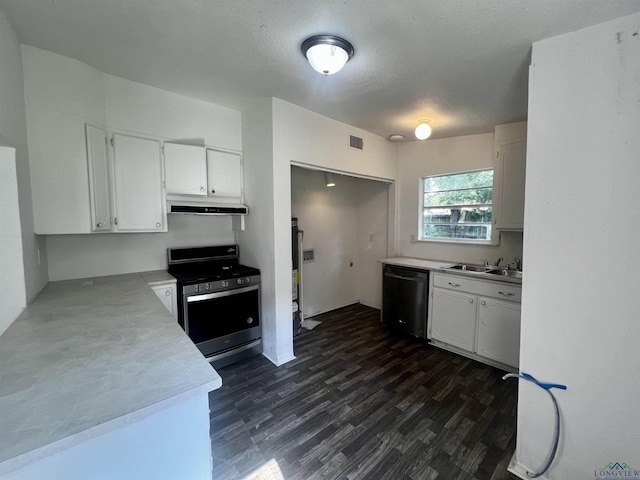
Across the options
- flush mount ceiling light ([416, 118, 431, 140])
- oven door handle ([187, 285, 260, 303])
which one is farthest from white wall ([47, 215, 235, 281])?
flush mount ceiling light ([416, 118, 431, 140])

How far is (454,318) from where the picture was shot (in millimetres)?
3033

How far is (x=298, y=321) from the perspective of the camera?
3.55 metres

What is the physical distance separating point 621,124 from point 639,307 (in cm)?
90

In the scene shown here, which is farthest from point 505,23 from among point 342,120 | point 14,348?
point 14,348

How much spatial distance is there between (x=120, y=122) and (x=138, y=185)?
559 millimetres

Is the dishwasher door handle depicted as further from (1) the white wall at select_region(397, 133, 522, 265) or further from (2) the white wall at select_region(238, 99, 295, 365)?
(2) the white wall at select_region(238, 99, 295, 365)

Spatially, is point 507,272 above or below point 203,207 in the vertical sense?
below

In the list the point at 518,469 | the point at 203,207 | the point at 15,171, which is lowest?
the point at 518,469

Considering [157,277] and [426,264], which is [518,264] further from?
[157,277]

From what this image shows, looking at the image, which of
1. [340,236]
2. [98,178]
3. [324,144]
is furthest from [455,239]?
[98,178]

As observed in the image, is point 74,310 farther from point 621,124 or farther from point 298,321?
point 621,124

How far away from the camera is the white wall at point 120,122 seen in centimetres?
193

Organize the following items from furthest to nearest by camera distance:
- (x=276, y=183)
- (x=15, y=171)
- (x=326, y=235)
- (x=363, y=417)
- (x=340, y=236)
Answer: (x=340, y=236) < (x=326, y=235) < (x=276, y=183) < (x=363, y=417) < (x=15, y=171)

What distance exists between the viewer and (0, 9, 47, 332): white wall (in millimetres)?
1493
